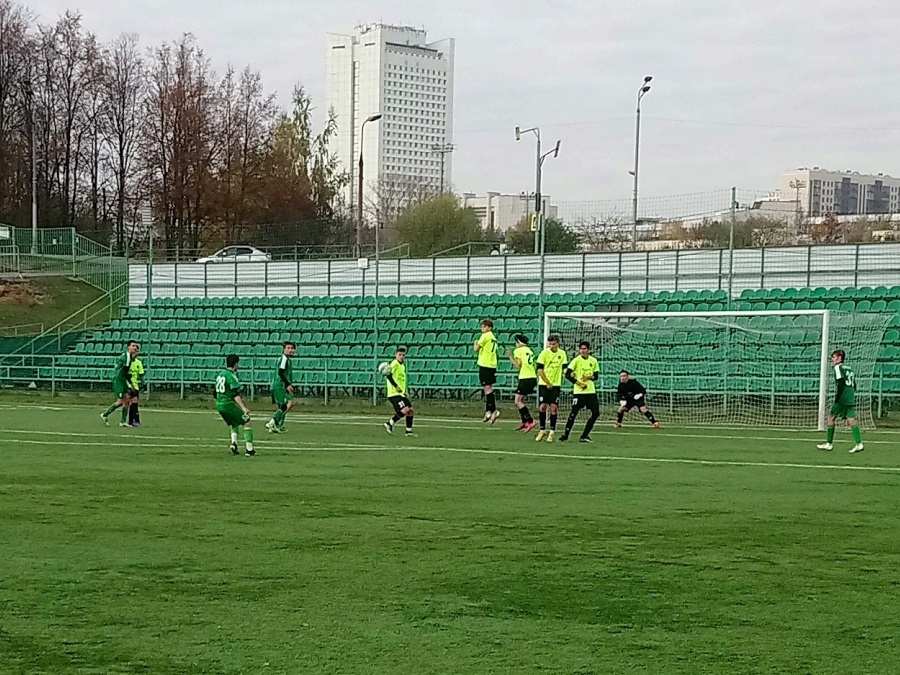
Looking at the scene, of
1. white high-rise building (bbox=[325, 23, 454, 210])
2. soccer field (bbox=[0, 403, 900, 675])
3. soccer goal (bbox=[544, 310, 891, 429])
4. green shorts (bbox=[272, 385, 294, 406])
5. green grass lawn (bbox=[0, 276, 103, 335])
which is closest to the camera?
soccer field (bbox=[0, 403, 900, 675])

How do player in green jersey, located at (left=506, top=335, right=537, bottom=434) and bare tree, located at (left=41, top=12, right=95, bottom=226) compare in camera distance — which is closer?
player in green jersey, located at (left=506, top=335, right=537, bottom=434)

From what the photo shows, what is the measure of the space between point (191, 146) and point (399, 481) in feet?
138

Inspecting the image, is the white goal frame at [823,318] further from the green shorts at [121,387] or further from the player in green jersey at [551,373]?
the green shorts at [121,387]

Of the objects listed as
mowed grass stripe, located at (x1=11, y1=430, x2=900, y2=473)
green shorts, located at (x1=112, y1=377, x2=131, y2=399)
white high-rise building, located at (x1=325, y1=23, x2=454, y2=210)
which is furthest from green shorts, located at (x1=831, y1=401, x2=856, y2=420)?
white high-rise building, located at (x1=325, y1=23, x2=454, y2=210)

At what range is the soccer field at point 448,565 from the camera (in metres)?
5.93

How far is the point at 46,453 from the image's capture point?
51.3ft

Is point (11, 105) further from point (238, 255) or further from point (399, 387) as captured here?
point (399, 387)

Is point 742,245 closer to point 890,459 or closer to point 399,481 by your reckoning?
point 890,459

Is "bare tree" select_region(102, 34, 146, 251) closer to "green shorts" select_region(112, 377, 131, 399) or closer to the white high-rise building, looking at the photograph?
"green shorts" select_region(112, 377, 131, 399)

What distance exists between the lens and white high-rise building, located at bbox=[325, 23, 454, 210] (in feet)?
402

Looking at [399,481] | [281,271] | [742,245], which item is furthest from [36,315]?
[399,481]

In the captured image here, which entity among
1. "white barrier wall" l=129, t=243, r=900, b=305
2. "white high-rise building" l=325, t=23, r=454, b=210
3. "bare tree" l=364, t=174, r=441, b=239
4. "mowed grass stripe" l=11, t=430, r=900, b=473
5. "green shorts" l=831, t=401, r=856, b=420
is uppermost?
"white high-rise building" l=325, t=23, r=454, b=210

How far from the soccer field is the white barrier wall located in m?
13.1

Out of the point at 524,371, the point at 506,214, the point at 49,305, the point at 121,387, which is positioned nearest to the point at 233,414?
the point at 524,371
